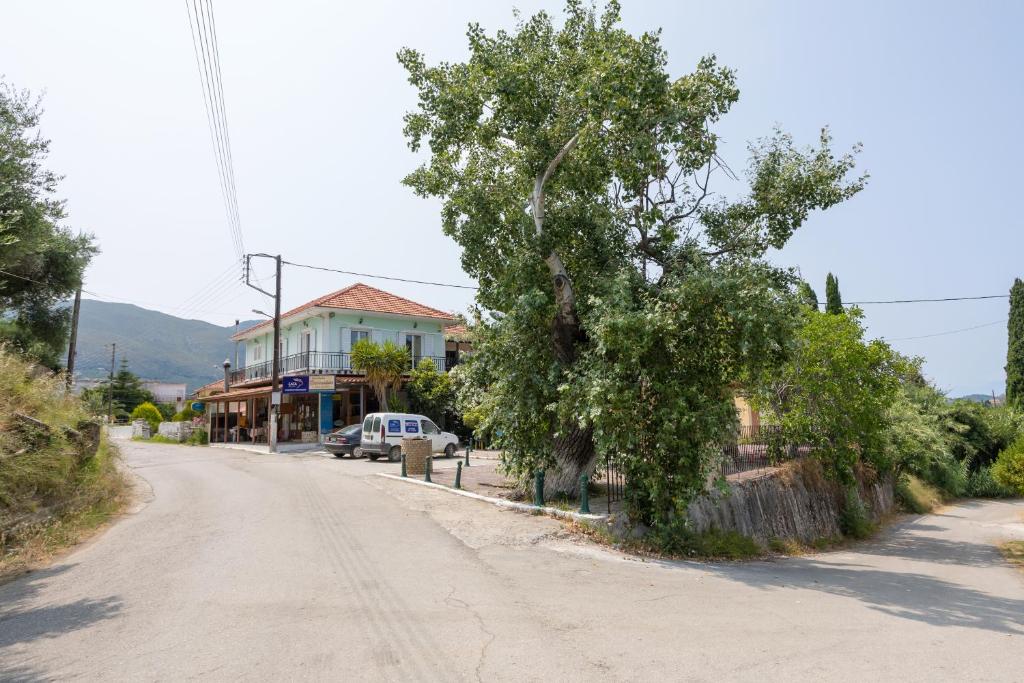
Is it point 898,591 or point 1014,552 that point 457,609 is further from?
point 1014,552

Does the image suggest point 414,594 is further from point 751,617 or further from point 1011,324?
point 1011,324

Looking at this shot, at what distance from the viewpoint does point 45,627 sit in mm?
5637

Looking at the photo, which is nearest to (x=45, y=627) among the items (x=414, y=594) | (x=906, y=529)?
(x=414, y=594)

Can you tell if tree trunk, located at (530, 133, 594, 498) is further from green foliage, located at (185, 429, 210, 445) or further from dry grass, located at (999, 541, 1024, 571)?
green foliage, located at (185, 429, 210, 445)

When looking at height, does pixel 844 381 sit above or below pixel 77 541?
above

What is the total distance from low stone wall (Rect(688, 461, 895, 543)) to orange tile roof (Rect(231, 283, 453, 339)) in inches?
924

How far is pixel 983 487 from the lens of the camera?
1187 inches

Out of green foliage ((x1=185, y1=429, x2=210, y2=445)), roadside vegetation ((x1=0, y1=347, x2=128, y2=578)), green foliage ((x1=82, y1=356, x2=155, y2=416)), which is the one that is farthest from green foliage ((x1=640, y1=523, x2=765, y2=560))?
green foliage ((x1=82, y1=356, x2=155, y2=416))

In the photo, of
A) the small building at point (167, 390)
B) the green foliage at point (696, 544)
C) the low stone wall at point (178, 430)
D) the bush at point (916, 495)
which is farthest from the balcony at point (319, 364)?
the small building at point (167, 390)

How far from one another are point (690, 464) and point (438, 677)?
6032 mm

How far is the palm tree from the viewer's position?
1133 inches

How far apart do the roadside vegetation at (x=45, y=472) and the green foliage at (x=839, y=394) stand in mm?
14274

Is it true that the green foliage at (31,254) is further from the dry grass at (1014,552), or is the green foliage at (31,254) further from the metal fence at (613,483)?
the dry grass at (1014,552)

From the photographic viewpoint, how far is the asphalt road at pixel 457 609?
16.0 feet
